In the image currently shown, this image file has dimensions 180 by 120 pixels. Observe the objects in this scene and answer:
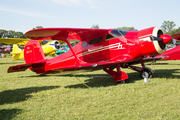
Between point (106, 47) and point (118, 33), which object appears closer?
point (118, 33)

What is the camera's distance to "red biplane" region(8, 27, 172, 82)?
5848 mm

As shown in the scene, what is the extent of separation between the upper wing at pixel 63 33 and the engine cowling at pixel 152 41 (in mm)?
1575

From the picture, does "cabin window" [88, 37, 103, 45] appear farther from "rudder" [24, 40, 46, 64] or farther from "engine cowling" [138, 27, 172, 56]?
"rudder" [24, 40, 46, 64]

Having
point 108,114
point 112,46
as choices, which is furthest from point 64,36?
point 108,114

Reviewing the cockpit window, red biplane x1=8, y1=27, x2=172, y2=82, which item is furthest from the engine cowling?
the cockpit window

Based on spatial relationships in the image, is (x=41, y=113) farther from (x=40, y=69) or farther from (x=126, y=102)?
(x=40, y=69)

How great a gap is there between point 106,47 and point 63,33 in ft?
6.12

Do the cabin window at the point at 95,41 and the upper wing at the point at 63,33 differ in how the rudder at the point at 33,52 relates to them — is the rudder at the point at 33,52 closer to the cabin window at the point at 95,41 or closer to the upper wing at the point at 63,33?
the upper wing at the point at 63,33

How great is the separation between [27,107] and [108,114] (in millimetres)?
2250

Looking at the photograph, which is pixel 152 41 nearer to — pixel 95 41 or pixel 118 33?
pixel 118 33

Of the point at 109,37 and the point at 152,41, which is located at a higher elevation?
the point at 109,37

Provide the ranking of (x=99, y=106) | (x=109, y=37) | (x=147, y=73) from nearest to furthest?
(x=99, y=106), (x=109, y=37), (x=147, y=73)

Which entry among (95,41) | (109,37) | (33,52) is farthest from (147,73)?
(33,52)

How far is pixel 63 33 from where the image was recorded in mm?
6438
